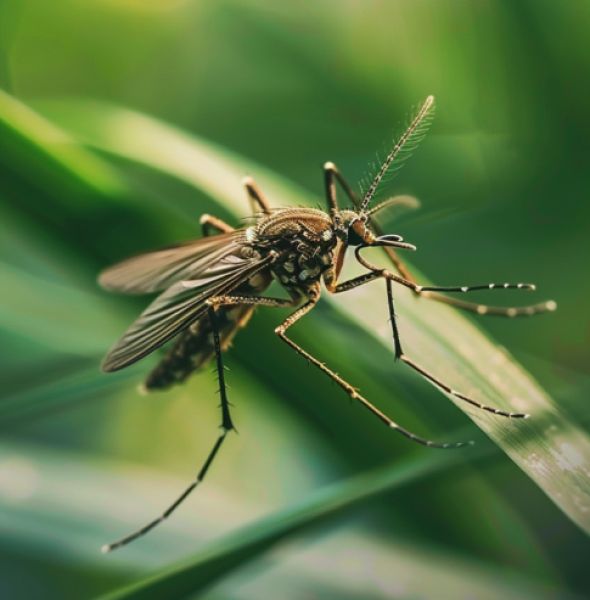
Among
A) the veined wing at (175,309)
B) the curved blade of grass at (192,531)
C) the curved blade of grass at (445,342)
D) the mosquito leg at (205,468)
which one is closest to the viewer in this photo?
the curved blade of grass at (445,342)

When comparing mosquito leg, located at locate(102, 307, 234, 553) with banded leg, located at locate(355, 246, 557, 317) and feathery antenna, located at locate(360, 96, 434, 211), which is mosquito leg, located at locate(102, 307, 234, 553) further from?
feathery antenna, located at locate(360, 96, 434, 211)

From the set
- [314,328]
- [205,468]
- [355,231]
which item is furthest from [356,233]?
[205,468]

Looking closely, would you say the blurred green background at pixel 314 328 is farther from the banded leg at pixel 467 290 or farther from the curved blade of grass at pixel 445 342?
the banded leg at pixel 467 290

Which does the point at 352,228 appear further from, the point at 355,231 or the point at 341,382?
the point at 341,382

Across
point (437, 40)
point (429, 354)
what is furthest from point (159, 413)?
point (437, 40)

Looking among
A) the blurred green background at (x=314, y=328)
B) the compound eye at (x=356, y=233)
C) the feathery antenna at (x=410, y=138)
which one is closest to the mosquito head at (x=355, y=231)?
the compound eye at (x=356, y=233)

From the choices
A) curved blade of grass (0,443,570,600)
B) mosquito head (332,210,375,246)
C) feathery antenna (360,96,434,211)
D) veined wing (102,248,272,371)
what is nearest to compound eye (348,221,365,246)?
mosquito head (332,210,375,246)
